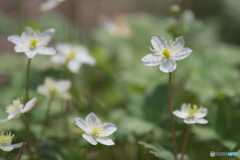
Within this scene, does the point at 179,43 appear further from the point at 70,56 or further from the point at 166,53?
the point at 70,56

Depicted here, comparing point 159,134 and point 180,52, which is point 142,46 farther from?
point 180,52

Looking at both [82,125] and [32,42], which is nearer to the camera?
[82,125]

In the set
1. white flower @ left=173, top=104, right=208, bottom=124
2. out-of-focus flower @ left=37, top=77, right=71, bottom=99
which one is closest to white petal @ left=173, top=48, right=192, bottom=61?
white flower @ left=173, top=104, right=208, bottom=124

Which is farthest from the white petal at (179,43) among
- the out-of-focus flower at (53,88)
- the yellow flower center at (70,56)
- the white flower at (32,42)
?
the yellow flower center at (70,56)

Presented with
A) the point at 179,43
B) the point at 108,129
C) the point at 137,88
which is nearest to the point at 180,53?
the point at 179,43

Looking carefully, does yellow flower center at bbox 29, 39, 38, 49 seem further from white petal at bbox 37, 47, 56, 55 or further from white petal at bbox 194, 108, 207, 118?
white petal at bbox 194, 108, 207, 118

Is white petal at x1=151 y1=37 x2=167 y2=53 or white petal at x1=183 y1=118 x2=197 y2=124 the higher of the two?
white petal at x1=151 y1=37 x2=167 y2=53
